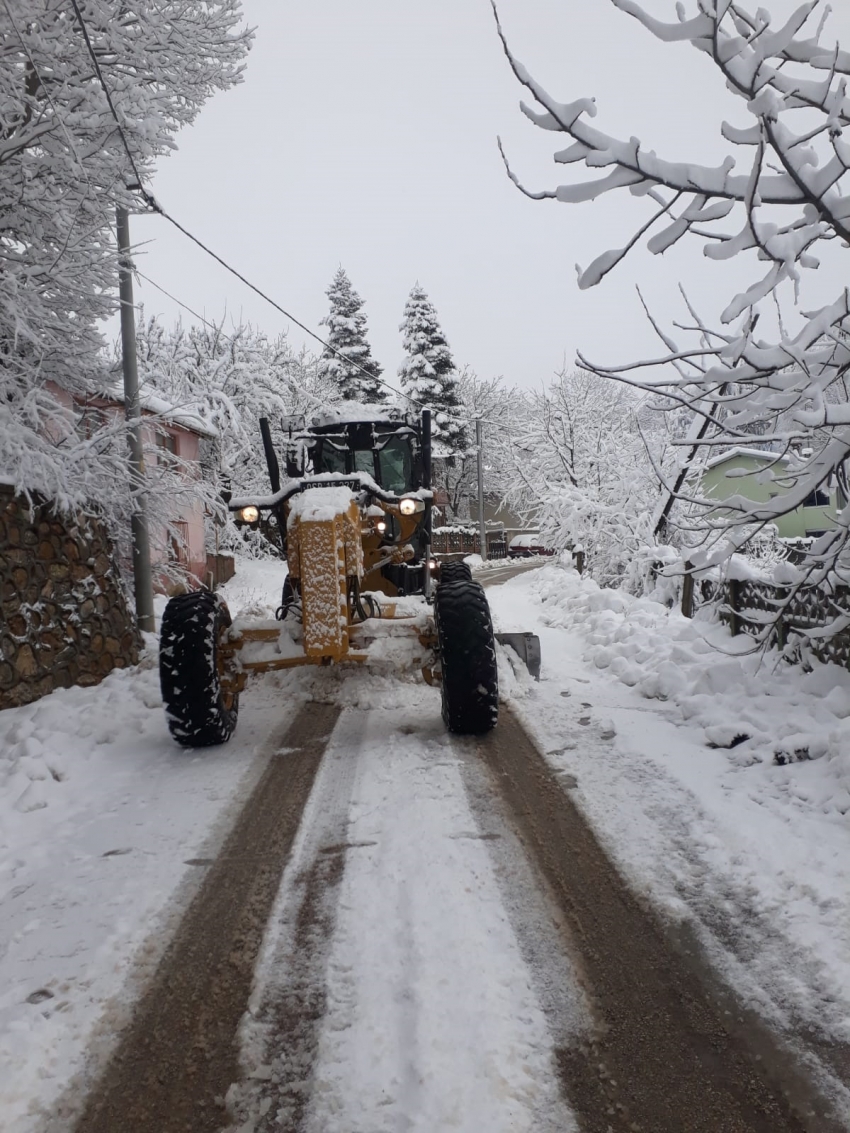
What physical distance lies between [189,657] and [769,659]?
4721mm

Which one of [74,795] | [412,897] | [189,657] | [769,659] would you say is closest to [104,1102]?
[412,897]

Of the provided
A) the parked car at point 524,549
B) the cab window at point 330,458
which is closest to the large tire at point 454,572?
the cab window at point 330,458

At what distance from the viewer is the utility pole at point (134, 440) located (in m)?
9.20

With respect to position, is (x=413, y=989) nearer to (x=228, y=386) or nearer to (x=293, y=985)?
(x=293, y=985)

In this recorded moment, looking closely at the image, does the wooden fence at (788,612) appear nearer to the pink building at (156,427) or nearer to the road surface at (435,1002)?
the road surface at (435,1002)

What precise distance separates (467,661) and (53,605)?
3.95 metres

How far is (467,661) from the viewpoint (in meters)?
5.29

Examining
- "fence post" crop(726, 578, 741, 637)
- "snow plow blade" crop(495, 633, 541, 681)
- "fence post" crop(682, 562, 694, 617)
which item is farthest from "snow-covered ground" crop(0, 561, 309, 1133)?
"fence post" crop(682, 562, 694, 617)

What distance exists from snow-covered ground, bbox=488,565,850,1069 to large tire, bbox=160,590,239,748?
8.15 feet

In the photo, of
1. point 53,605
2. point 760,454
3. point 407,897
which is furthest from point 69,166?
point 760,454

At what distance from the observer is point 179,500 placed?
9.48 m

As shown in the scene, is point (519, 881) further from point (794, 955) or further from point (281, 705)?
point (281, 705)

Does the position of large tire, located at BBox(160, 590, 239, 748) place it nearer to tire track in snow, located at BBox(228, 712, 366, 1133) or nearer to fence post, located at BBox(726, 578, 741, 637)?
tire track in snow, located at BBox(228, 712, 366, 1133)

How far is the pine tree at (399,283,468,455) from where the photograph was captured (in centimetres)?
Result: 4059
